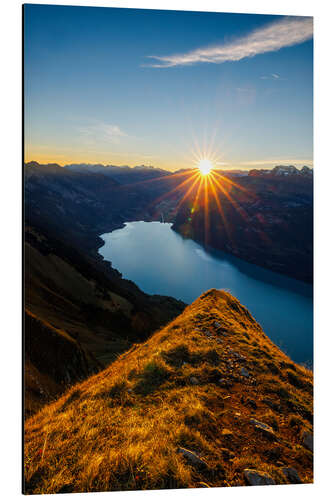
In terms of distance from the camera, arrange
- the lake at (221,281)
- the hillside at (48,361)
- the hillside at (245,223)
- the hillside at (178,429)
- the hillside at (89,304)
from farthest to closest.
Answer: the hillside at (245,223) → the lake at (221,281) → the hillside at (89,304) → the hillside at (48,361) → the hillside at (178,429)

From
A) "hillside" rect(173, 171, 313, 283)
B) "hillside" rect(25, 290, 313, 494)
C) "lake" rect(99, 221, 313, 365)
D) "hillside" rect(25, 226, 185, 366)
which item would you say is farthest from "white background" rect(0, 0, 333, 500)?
"hillside" rect(173, 171, 313, 283)

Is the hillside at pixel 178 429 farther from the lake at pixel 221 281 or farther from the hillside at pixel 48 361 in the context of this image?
the lake at pixel 221 281

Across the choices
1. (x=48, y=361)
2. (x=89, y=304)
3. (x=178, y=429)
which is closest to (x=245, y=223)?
(x=89, y=304)
